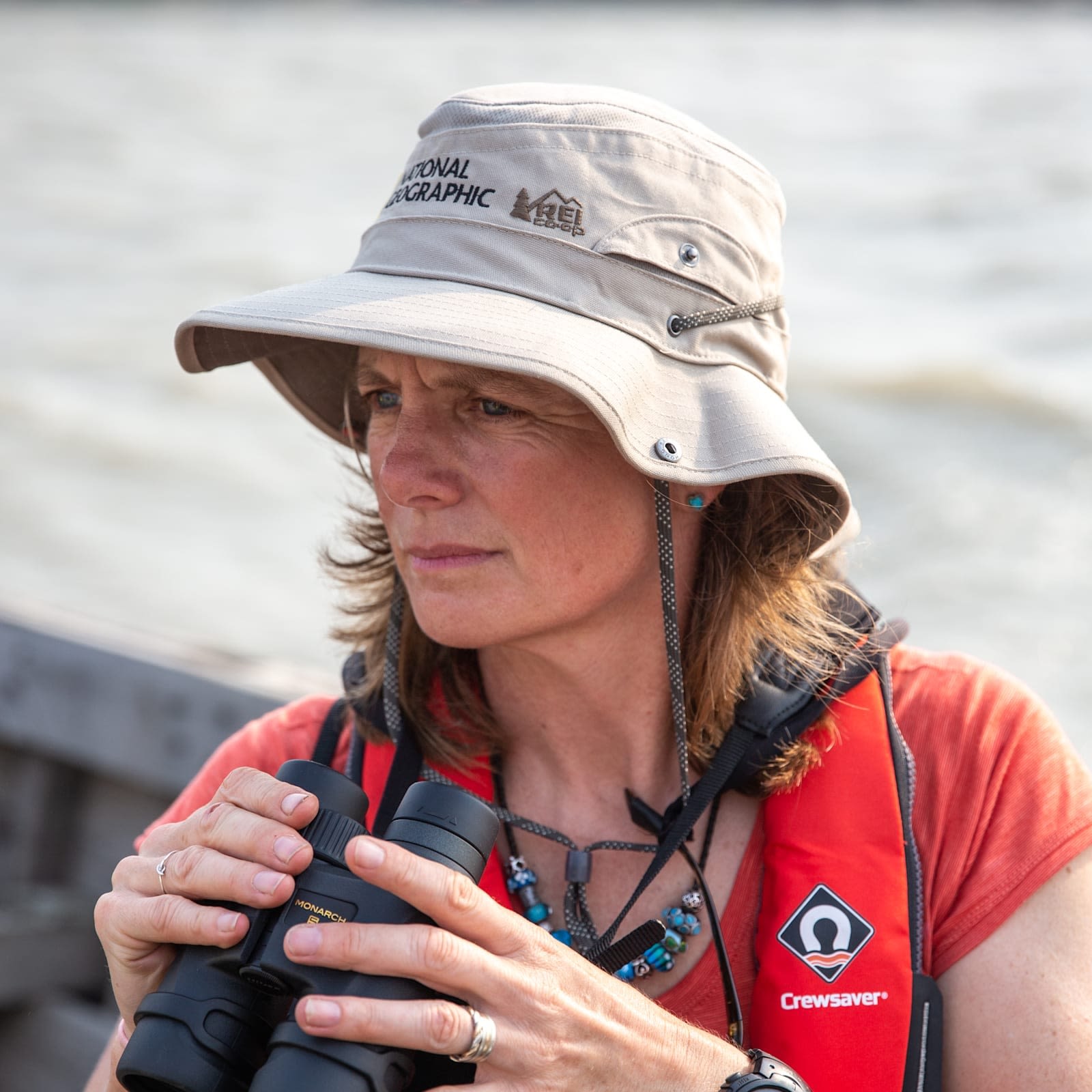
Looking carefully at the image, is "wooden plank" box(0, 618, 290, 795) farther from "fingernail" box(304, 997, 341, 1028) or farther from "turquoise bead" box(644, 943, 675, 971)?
"fingernail" box(304, 997, 341, 1028)

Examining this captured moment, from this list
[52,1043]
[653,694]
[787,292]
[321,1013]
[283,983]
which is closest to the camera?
[321,1013]

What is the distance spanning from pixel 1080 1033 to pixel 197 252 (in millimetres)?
7766

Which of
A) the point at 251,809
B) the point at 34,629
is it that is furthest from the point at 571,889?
the point at 34,629

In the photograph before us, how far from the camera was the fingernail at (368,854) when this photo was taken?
4.15ft

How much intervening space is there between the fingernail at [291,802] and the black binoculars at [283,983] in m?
0.03

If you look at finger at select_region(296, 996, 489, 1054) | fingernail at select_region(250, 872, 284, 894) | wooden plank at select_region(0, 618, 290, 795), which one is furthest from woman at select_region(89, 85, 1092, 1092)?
wooden plank at select_region(0, 618, 290, 795)

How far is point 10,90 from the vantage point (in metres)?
11.2

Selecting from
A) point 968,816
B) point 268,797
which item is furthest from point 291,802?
point 968,816

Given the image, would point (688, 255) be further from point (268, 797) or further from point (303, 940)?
point (303, 940)

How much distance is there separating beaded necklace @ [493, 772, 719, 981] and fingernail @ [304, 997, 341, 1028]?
1.74ft

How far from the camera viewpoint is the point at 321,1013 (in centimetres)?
125

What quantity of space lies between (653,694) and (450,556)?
0.42 metres

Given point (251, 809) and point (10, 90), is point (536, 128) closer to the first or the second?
point (251, 809)

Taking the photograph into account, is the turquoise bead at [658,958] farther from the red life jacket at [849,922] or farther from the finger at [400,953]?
the finger at [400,953]
